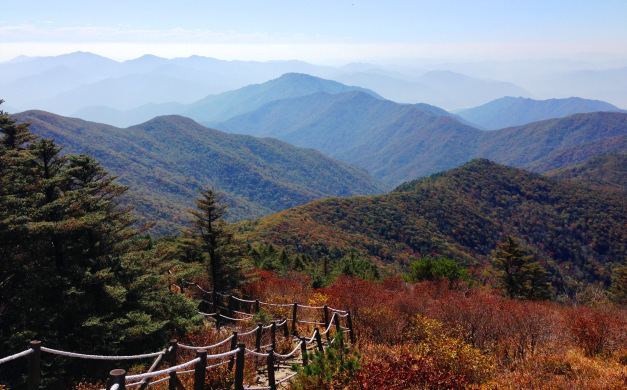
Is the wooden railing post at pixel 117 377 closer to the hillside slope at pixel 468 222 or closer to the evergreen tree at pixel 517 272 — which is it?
the evergreen tree at pixel 517 272

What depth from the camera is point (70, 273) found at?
1217 cm

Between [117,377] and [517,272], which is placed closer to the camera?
[117,377]

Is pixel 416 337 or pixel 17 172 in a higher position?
pixel 17 172

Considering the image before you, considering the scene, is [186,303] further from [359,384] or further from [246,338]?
[359,384]

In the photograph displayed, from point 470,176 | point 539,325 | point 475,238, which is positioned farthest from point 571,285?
point 539,325

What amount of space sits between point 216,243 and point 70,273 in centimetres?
788

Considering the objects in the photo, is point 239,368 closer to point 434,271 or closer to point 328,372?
point 328,372

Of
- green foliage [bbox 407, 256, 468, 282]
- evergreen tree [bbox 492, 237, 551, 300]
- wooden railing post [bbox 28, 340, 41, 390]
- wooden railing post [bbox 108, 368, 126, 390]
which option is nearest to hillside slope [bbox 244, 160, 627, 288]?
evergreen tree [bbox 492, 237, 551, 300]

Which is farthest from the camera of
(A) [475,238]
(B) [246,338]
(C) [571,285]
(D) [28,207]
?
(A) [475,238]

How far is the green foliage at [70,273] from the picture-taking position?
11.3m

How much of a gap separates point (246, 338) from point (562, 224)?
120 meters

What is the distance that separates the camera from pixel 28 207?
12602mm

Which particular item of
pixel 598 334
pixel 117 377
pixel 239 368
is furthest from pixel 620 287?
pixel 117 377

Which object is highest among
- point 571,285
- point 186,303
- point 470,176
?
point 186,303
